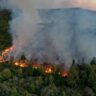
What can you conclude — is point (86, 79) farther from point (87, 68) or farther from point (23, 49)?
point (23, 49)

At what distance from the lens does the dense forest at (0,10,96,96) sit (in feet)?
142

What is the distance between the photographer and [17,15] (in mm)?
64000

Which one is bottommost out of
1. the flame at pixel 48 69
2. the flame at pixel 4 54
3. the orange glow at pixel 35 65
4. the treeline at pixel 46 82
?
the treeline at pixel 46 82

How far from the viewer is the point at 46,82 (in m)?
45.3

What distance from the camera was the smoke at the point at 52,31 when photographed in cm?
5400

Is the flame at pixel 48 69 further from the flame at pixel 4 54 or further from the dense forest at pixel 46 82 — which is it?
the flame at pixel 4 54

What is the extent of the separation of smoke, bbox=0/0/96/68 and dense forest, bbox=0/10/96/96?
4.21 metres

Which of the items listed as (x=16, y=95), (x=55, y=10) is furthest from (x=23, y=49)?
(x=16, y=95)

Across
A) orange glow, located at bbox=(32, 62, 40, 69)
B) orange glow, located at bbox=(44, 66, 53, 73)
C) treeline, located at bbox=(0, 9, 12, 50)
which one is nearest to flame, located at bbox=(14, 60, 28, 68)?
orange glow, located at bbox=(32, 62, 40, 69)

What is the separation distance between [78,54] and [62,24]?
8205mm

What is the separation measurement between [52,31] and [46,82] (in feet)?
49.4

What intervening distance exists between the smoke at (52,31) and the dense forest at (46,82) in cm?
421

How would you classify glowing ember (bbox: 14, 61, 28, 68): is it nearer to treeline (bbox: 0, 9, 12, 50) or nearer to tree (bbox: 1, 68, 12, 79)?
tree (bbox: 1, 68, 12, 79)

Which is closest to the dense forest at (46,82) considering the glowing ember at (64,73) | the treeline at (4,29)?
the glowing ember at (64,73)
